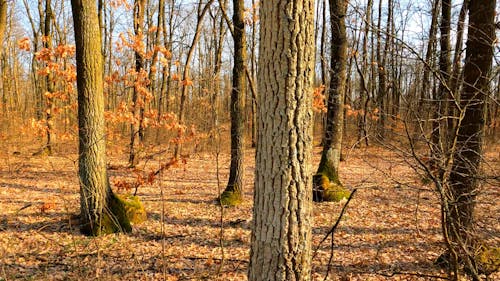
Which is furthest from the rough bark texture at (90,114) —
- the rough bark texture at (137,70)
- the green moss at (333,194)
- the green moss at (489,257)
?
the green moss at (489,257)

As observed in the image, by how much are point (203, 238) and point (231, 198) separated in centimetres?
182

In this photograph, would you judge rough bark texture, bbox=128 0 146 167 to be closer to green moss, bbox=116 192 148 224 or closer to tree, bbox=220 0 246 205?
tree, bbox=220 0 246 205

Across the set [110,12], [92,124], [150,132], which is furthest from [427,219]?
[110,12]

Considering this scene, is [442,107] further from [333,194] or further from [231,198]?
[231,198]

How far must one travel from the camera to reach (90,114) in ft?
18.0

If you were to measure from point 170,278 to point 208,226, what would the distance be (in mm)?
1975

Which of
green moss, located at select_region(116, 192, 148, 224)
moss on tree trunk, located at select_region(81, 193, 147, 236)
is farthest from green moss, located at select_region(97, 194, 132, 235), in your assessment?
green moss, located at select_region(116, 192, 148, 224)

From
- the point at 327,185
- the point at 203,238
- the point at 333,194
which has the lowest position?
the point at 203,238

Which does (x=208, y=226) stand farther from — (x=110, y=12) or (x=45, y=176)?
(x=110, y=12)

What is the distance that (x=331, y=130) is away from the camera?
810 centimetres

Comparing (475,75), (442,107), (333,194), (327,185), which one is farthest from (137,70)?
(475,75)

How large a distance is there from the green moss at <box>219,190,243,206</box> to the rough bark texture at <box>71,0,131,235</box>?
2501 mm

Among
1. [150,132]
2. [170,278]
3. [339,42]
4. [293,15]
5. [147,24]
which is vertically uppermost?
[147,24]

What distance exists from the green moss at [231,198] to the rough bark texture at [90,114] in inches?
98.5
